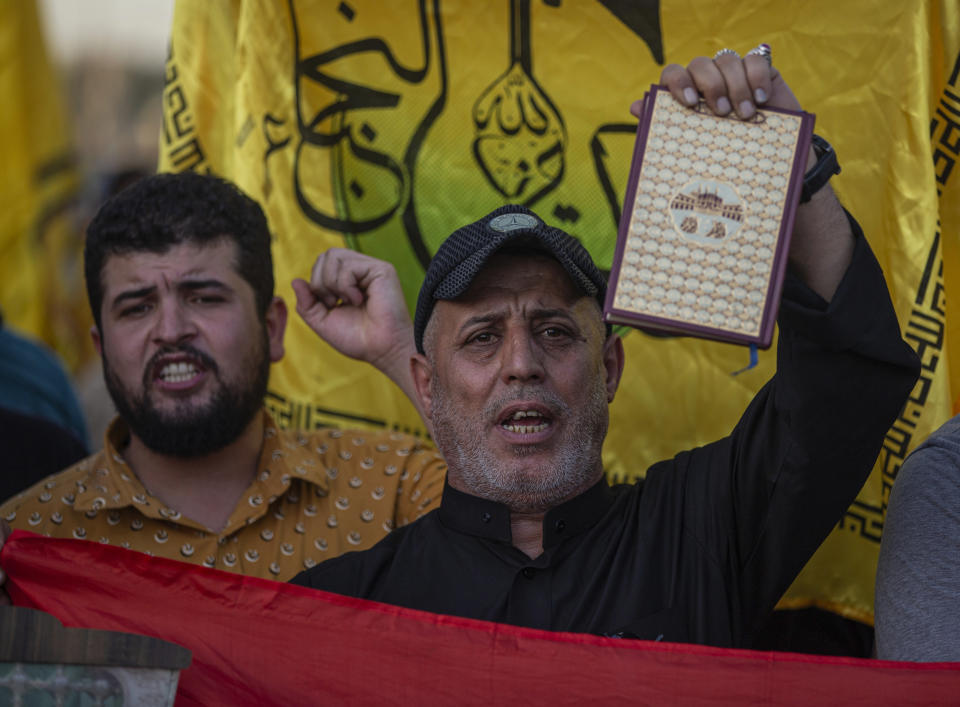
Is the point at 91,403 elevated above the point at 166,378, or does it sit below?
below

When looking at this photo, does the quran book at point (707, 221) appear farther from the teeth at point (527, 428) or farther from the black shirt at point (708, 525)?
the teeth at point (527, 428)

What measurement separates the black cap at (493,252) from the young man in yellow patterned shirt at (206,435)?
640mm

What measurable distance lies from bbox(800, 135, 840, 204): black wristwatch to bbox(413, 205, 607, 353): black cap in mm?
556

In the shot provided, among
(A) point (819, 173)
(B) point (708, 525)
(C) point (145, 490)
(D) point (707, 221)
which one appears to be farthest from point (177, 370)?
(A) point (819, 173)

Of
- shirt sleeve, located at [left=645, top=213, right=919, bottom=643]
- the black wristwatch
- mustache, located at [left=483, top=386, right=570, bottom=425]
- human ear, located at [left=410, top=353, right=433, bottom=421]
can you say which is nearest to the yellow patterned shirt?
human ear, located at [left=410, top=353, right=433, bottom=421]

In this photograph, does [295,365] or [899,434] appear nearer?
[899,434]

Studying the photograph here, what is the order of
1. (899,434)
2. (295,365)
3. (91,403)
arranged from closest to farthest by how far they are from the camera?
(899,434), (295,365), (91,403)

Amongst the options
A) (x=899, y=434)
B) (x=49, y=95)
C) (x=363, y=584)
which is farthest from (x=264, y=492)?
(x=49, y=95)

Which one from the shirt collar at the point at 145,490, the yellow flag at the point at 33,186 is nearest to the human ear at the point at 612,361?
the shirt collar at the point at 145,490

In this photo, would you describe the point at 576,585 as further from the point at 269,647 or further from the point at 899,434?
the point at 899,434

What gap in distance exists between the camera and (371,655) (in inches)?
75.2

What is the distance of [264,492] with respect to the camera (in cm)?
280

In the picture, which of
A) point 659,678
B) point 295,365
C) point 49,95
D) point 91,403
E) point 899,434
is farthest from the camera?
point 91,403

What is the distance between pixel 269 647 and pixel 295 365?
161 centimetres
